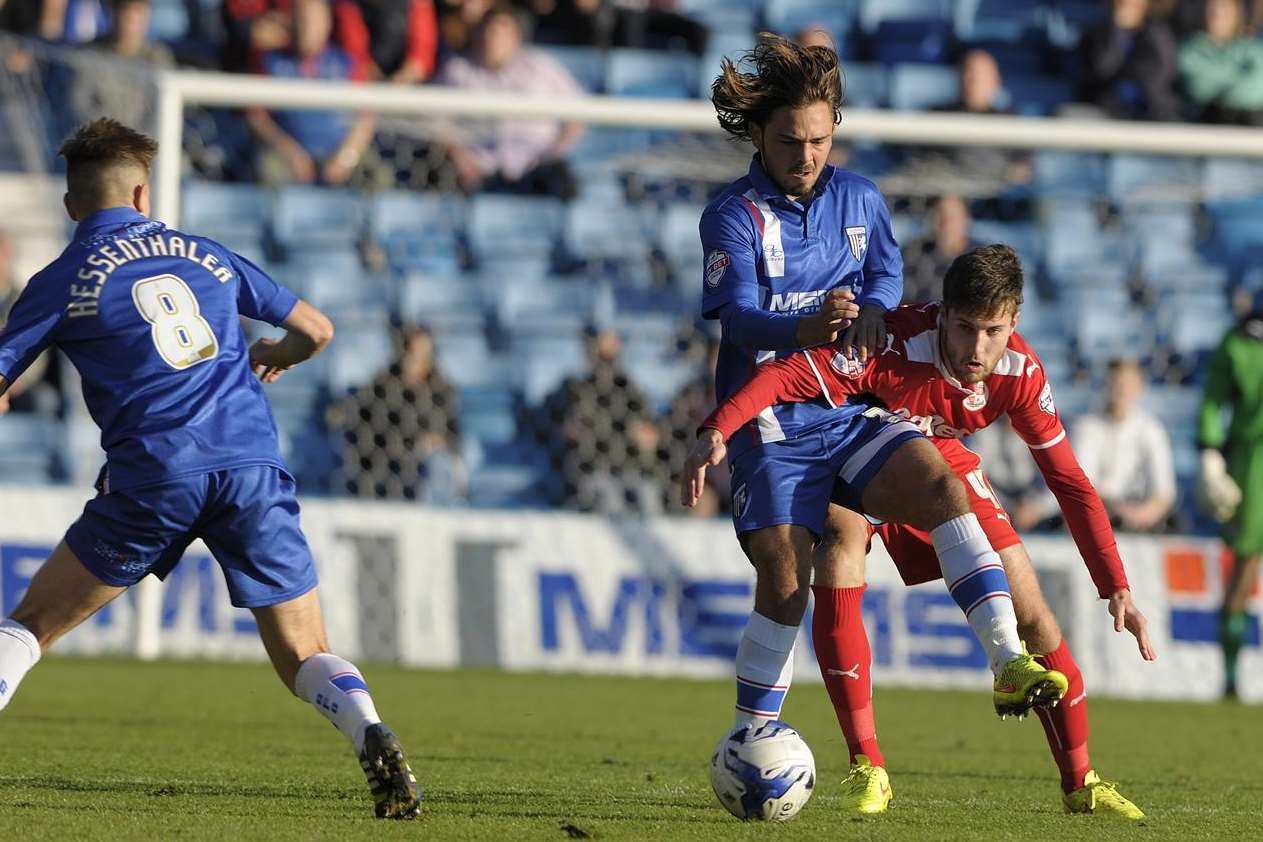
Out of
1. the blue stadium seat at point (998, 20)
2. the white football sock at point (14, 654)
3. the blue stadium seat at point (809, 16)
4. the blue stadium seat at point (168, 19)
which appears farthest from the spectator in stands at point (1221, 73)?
the white football sock at point (14, 654)

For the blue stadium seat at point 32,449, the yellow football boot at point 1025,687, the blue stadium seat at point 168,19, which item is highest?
the blue stadium seat at point 168,19

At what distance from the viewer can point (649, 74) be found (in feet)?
46.2

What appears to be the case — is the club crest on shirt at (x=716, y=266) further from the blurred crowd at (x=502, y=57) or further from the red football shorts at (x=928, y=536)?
the blurred crowd at (x=502, y=57)

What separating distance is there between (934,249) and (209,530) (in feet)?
26.6

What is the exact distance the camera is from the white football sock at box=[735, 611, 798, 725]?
5008 millimetres

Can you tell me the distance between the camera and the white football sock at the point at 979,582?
475 cm

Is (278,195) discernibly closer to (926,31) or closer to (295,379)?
(295,379)

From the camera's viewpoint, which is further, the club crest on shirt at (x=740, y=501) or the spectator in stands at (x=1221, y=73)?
the spectator in stands at (x=1221, y=73)

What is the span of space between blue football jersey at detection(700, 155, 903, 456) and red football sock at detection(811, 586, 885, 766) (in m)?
0.56

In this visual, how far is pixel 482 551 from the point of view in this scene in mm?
10875

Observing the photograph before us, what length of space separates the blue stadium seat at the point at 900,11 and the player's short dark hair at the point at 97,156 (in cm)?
1065

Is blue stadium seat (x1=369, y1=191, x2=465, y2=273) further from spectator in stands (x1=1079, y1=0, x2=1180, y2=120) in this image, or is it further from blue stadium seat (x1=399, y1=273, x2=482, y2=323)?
spectator in stands (x1=1079, y1=0, x2=1180, y2=120)

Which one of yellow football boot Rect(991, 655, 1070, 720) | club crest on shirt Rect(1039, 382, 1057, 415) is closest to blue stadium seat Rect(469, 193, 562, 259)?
club crest on shirt Rect(1039, 382, 1057, 415)

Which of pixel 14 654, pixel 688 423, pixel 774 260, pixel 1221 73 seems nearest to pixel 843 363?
pixel 774 260
